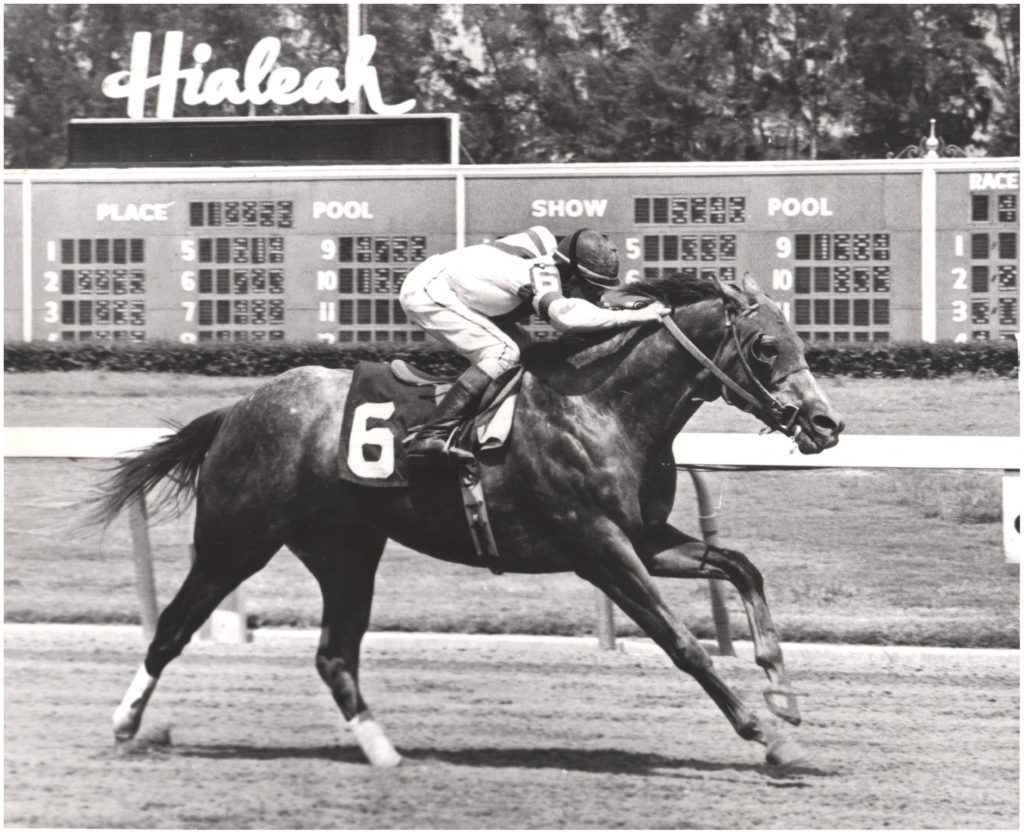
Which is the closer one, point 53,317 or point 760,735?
point 760,735

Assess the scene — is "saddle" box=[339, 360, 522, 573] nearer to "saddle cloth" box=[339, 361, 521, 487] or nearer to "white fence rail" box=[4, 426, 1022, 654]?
"saddle cloth" box=[339, 361, 521, 487]

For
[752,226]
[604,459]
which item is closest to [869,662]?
[604,459]

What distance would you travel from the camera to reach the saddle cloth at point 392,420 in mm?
4043

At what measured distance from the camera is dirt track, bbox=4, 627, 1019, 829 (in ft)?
12.3

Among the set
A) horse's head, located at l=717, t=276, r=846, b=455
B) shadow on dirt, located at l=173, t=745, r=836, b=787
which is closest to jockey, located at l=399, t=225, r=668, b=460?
horse's head, located at l=717, t=276, r=846, b=455

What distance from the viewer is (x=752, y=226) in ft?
31.0

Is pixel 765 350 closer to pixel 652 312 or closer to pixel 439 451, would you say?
pixel 652 312

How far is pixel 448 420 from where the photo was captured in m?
4.00

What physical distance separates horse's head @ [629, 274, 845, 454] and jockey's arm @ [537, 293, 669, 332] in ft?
0.22

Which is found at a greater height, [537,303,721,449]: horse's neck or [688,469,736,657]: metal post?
[537,303,721,449]: horse's neck

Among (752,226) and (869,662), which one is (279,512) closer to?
(869,662)

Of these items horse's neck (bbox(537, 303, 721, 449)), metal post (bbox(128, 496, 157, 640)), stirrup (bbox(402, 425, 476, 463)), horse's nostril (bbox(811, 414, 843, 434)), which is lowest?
metal post (bbox(128, 496, 157, 640))

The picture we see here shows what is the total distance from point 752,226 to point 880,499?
2.47 metres

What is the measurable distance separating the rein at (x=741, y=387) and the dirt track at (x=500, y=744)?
3.01 feet
